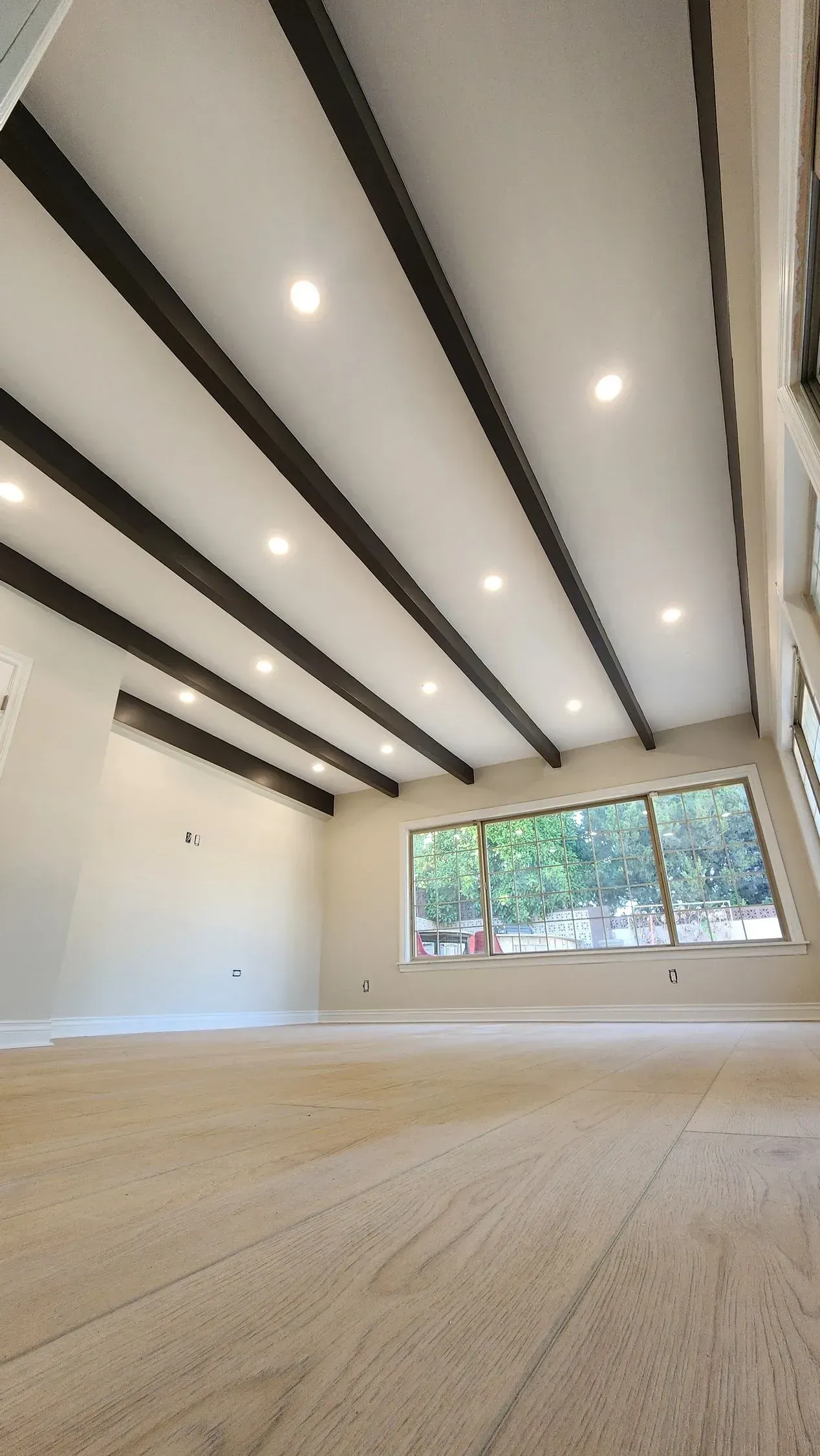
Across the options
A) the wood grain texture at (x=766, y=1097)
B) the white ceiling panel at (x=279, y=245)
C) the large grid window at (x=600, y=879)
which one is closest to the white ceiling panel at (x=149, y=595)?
the white ceiling panel at (x=279, y=245)

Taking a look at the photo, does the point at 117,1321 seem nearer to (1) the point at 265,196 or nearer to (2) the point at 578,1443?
(2) the point at 578,1443

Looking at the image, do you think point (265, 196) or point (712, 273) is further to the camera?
point (712, 273)

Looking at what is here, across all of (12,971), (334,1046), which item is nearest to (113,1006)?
(12,971)

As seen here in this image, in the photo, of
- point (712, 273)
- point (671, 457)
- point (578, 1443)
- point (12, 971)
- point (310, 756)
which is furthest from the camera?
point (310, 756)

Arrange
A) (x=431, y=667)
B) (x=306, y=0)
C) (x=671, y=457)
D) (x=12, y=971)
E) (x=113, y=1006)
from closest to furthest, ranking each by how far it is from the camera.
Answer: (x=306, y=0) → (x=671, y=457) → (x=12, y=971) → (x=113, y=1006) → (x=431, y=667)

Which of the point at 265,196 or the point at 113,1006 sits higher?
the point at 265,196

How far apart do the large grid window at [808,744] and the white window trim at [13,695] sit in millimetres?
4351

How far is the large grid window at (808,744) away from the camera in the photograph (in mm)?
3604

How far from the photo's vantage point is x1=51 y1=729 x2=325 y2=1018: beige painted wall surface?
4.59 metres

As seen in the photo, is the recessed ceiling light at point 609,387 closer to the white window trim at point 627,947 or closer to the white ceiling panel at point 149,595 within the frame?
the white ceiling panel at point 149,595

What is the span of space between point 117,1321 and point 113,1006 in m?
4.88

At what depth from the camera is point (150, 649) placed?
4.42 metres

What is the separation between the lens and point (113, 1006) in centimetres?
448

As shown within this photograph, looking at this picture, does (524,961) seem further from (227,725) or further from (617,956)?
(227,725)
